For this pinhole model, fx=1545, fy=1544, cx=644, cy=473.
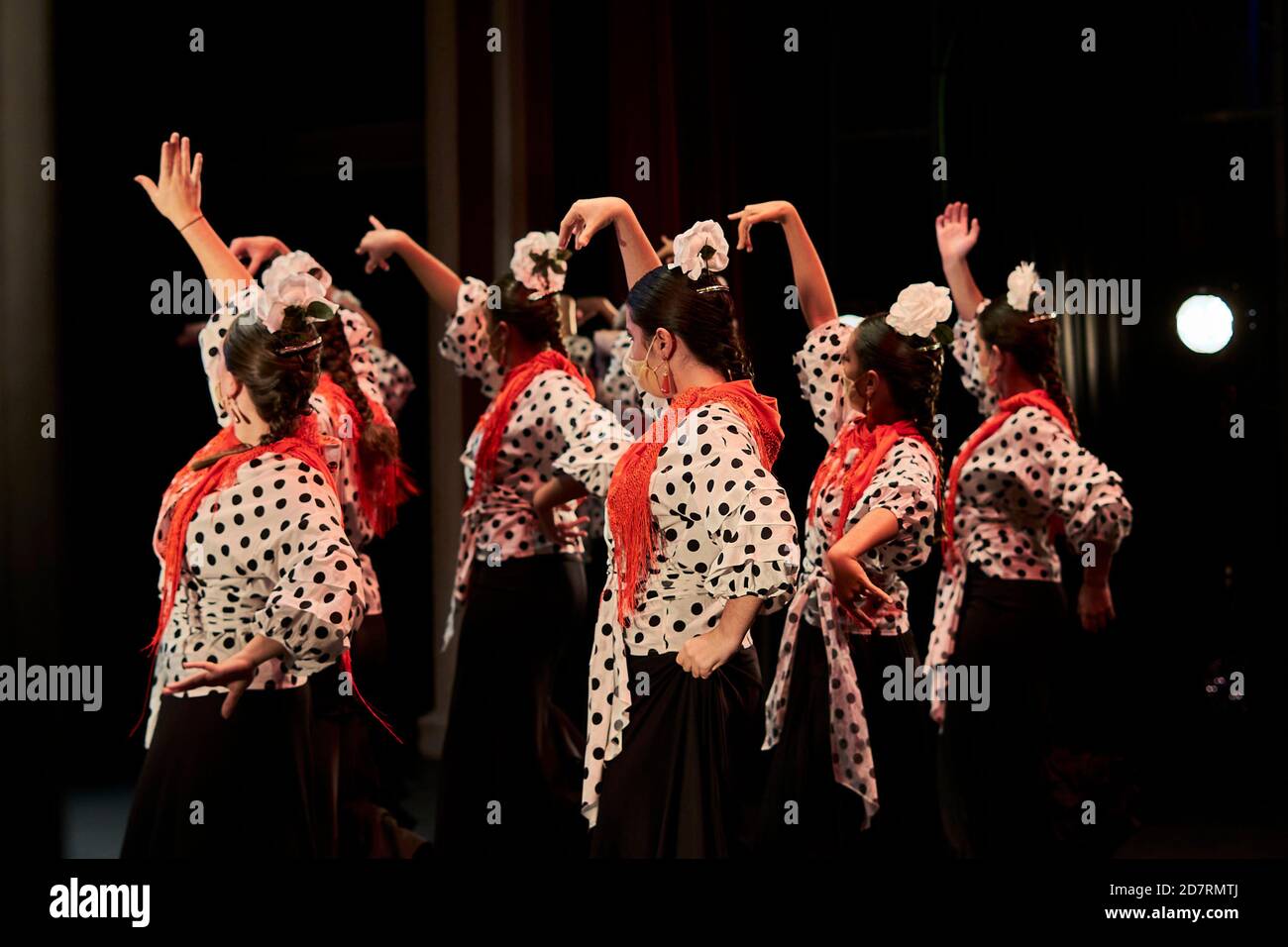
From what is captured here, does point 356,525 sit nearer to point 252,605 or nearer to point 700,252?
point 252,605

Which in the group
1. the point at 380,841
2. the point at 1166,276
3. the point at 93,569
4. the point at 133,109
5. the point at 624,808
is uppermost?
the point at 133,109

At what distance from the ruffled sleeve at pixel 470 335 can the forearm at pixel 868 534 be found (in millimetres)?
1429

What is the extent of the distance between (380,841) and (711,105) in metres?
2.23

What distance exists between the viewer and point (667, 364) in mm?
2682

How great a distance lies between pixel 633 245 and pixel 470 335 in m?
1.28

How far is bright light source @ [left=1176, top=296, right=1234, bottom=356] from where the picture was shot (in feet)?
16.3

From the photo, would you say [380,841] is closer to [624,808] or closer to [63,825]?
[63,825]

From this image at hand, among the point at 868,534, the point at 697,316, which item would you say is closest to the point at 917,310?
the point at 868,534

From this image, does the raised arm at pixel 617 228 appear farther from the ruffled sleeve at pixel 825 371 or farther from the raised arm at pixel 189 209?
the raised arm at pixel 189 209

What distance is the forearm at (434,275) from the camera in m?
4.07

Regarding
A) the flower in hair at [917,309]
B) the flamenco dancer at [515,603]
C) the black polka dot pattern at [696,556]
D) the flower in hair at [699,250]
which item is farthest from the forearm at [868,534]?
the flamenco dancer at [515,603]
